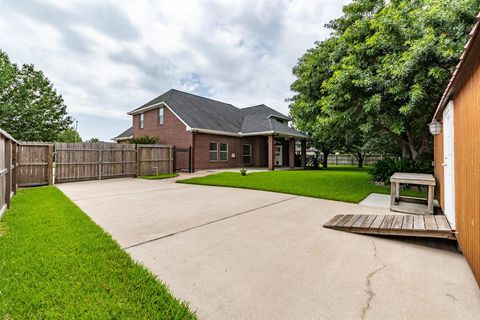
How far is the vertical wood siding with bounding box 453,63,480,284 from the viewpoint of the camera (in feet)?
7.80

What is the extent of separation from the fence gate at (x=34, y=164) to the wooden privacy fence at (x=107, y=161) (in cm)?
59

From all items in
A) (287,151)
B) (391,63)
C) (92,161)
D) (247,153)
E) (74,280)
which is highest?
(391,63)

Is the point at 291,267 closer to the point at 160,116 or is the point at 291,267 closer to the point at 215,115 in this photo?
the point at 160,116

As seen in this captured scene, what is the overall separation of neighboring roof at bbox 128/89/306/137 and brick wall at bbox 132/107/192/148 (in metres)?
0.50

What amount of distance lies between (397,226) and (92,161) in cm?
1263

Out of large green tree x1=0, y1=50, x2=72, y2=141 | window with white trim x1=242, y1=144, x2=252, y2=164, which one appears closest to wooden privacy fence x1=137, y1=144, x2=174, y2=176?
window with white trim x1=242, y1=144, x2=252, y2=164

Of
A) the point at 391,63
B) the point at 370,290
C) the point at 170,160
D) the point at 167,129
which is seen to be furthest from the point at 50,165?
the point at 391,63

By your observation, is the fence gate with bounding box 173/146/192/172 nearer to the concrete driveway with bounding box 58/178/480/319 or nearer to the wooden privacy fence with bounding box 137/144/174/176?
the wooden privacy fence with bounding box 137/144/174/176

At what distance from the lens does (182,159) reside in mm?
16125

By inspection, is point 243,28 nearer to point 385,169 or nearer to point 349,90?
point 349,90

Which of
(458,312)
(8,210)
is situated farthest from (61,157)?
(458,312)

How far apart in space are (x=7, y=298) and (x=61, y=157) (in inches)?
419

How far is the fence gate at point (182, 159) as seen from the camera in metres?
15.2

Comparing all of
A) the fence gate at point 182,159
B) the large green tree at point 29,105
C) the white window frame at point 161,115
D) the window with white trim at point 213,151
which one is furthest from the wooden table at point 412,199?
the large green tree at point 29,105
